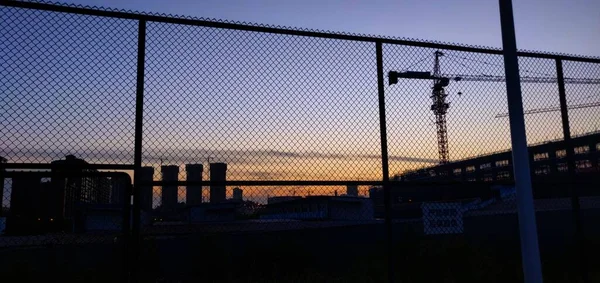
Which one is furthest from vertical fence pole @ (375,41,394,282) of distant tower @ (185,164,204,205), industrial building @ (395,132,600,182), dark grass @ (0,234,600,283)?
dark grass @ (0,234,600,283)

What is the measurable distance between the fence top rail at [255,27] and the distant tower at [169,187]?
177cm

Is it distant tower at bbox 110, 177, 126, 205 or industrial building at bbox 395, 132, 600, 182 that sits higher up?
industrial building at bbox 395, 132, 600, 182

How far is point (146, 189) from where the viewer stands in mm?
5172

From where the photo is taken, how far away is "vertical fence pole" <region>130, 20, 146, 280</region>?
15.7 feet

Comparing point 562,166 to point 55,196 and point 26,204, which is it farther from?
point 26,204

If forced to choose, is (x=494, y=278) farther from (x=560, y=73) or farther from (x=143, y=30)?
(x=143, y=30)

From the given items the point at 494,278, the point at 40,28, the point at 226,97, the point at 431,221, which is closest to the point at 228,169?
the point at 226,97

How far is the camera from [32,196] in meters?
4.55

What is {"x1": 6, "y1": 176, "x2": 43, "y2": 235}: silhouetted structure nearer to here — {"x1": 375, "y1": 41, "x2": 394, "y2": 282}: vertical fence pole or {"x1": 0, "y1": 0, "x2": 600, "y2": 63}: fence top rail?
{"x1": 0, "y1": 0, "x2": 600, "y2": 63}: fence top rail

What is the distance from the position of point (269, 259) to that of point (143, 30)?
415 inches

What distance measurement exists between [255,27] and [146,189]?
243 cm

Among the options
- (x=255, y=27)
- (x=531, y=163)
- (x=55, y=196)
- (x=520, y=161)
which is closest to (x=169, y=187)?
(x=55, y=196)

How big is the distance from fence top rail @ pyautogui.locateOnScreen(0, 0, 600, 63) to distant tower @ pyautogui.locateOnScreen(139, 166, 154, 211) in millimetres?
1781

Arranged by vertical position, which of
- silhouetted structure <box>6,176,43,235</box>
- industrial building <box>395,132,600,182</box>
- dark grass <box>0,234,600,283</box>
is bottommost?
dark grass <box>0,234,600,283</box>
